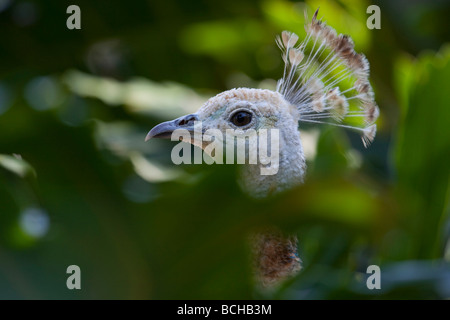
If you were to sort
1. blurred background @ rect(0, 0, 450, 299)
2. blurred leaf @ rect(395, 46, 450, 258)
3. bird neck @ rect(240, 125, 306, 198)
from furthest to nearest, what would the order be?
blurred leaf @ rect(395, 46, 450, 258), bird neck @ rect(240, 125, 306, 198), blurred background @ rect(0, 0, 450, 299)

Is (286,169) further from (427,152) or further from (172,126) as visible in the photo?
(427,152)

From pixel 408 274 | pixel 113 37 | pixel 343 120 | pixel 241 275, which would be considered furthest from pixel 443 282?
pixel 113 37

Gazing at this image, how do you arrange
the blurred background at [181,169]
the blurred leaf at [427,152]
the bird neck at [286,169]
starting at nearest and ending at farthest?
the blurred background at [181,169] < the bird neck at [286,169] < the blurred leaf at [427,152]

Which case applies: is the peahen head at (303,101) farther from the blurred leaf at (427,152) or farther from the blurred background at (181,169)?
the blurred leaf at (427,152)

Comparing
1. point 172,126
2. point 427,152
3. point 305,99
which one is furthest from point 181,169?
point 427,152

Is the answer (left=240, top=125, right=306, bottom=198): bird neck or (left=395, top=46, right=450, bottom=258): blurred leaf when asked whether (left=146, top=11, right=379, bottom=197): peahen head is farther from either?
(left=395, top=46, right=450, bottom=258): blurred leaf

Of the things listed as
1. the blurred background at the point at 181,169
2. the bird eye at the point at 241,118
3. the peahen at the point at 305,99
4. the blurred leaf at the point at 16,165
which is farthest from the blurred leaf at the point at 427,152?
the blurred leaf at the point at 16,165

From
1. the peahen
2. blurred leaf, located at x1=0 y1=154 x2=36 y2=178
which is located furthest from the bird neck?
blurred leaf, located at x1=0 y1=154 x2=36 y2=178
